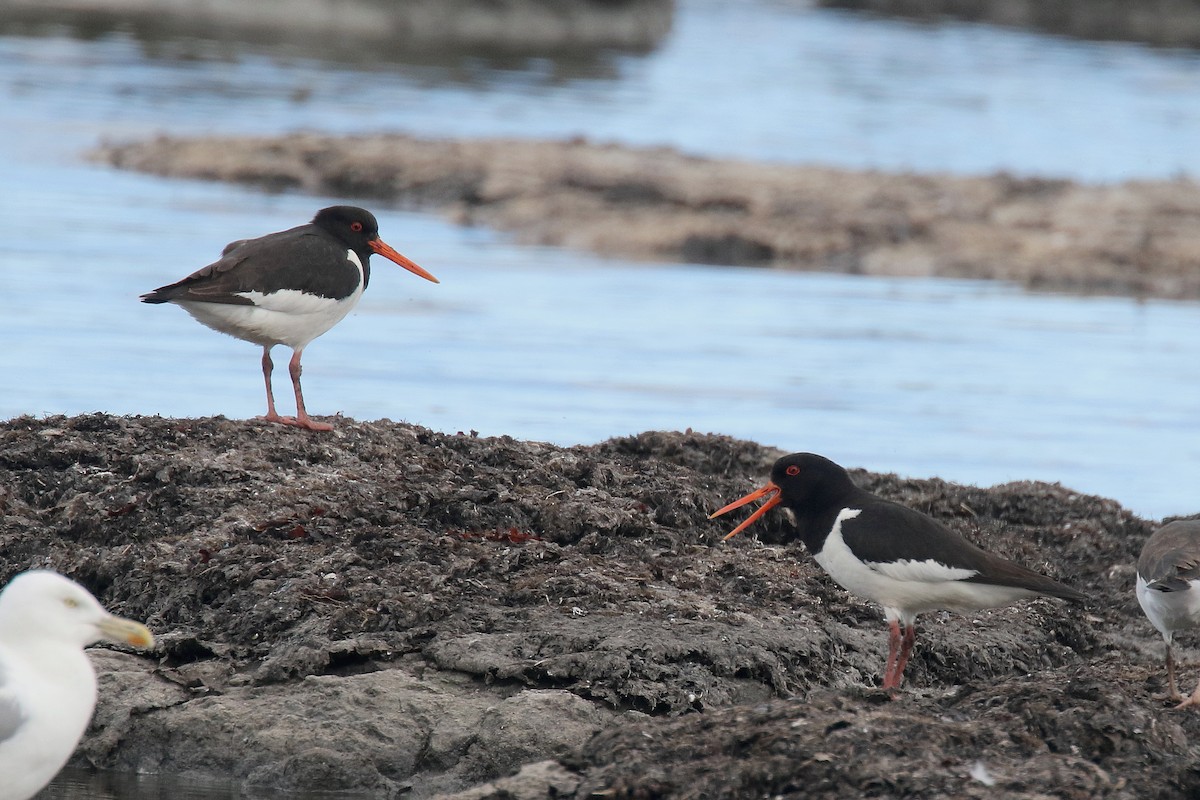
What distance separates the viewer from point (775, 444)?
10.2 metres

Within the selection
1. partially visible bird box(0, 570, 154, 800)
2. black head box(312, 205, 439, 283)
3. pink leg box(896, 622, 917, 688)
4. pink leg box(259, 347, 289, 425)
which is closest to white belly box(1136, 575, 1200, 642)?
pink leg box(896, 622, 917, 688)

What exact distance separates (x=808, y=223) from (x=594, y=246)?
2524 millimetres

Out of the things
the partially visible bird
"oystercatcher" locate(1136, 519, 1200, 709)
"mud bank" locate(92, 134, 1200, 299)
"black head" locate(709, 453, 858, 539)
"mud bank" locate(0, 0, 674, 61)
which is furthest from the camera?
"mud bank" locate(0, 0, 674, 61)

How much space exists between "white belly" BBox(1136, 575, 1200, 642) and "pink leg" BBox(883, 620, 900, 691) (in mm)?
876

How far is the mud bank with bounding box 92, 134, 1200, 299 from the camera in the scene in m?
18.1

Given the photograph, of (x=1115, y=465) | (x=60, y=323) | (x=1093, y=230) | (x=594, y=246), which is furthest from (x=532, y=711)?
(x=1093, y=230)

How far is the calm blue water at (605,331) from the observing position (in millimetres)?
10555

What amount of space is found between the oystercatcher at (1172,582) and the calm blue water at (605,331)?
11.4ft

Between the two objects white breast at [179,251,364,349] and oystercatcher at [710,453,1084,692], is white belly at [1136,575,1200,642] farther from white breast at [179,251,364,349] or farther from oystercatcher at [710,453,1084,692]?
white breast at [179,251,364,349]

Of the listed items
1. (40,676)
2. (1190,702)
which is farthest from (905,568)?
(40,676)

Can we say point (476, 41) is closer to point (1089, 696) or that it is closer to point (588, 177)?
point (588, 177)

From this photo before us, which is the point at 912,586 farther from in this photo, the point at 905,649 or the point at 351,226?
the point at 351,226

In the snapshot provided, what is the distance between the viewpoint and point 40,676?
14.1ft

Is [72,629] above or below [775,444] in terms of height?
above
